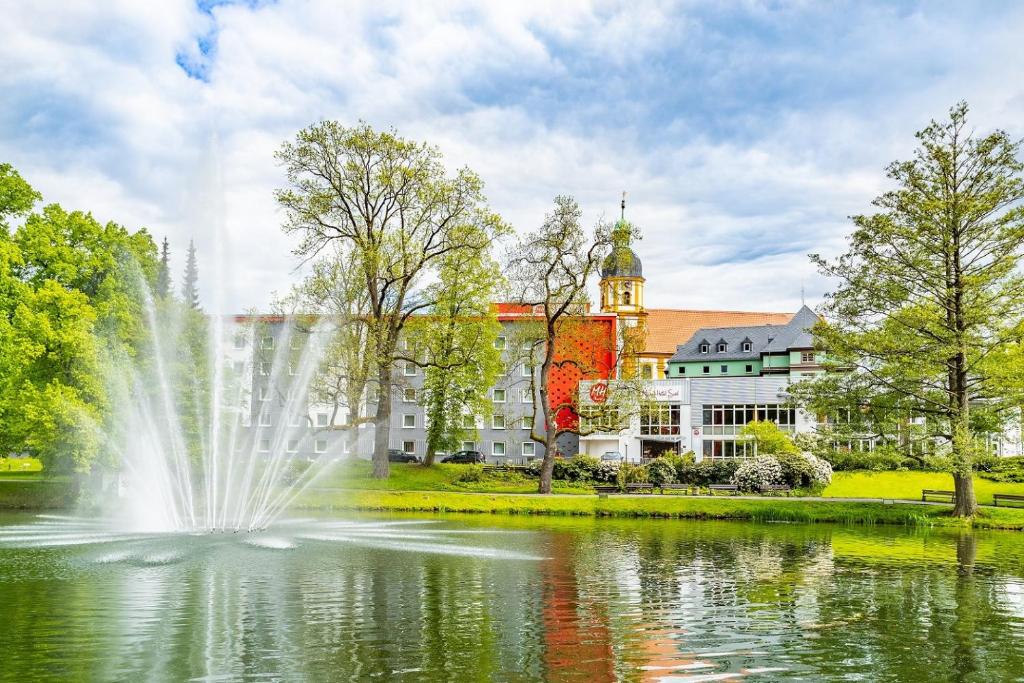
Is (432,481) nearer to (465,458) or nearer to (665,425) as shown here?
(465,458)

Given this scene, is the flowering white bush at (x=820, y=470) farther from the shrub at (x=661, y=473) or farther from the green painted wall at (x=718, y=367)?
the green painted wall at (x=718, y=367)

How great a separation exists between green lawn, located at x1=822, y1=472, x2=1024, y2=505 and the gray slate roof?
1160 inches

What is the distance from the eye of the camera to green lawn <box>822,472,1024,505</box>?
48.3 m

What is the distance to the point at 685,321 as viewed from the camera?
390 ft

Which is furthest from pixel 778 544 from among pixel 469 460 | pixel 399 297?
pixel 469 460

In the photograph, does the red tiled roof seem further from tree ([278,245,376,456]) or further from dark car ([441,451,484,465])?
tree ([278,245,376,456])

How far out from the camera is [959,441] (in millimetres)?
34781

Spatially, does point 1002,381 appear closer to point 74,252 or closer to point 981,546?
point 981,546

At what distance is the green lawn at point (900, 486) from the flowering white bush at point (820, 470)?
0.91m

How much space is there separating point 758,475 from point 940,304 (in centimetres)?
1389

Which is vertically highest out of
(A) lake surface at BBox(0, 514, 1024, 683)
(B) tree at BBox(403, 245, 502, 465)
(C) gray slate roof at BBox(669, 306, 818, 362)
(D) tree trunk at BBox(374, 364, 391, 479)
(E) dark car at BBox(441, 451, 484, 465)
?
(C) gray slate roof at BBox(669, 306, 818, 362)

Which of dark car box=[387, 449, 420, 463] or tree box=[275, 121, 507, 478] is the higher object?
tree box=[275, 121, 507, 478]

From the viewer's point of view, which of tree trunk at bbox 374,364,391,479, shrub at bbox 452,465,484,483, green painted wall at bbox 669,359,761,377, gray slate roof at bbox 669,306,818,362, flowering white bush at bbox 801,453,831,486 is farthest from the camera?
green painted wall at bbox 669,359,761,377

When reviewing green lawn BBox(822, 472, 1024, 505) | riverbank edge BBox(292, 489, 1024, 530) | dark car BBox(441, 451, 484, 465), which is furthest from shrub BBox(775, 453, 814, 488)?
dark car BBox(441, 451, 484, 465)
